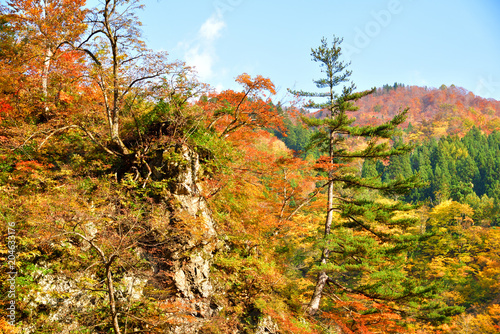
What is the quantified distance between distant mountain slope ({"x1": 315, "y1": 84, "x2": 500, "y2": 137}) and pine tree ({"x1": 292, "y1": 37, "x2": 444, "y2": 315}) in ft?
200

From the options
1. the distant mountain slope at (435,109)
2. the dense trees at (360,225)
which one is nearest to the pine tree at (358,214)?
the dense trees at (360,225)

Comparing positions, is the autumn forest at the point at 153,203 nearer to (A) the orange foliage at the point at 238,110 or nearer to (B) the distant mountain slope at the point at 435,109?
(A) the orange foliage at the point at 238,110

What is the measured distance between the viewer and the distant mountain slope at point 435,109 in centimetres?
7531

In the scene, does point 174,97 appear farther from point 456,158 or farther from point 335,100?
point 456,158

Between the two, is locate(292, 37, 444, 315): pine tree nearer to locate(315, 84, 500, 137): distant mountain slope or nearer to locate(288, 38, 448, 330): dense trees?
locate(288, 38, 448, 330): dense trees

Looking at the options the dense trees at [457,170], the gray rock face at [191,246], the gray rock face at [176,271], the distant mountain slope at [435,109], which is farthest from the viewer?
the distant mountain slope at [435,109]

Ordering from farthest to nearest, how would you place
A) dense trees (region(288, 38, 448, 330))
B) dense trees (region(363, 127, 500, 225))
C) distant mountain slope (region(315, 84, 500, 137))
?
distant mountain slope (region(315, 84, 500, 137)) < dense trees (region(363, 127, 500, 225)) < dense trees (region(288, 38, 448, 330))

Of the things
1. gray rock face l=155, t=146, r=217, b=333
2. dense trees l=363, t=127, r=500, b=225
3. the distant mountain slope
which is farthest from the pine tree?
the distant mountain slope

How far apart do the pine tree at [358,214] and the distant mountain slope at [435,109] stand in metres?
61.0

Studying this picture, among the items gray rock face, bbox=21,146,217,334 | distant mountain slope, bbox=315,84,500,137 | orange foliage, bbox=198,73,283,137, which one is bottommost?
gray rock face, bbox=21,146,217,334

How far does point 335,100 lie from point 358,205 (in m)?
4.62

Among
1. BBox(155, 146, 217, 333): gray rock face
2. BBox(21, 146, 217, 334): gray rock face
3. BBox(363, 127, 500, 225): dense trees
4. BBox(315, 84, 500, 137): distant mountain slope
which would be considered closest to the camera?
BBox(21, 146, 217, 334): gray rock face

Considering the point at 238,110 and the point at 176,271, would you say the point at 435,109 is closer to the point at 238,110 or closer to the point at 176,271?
the point at 238,110

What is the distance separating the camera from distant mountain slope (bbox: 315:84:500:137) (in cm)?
7531
